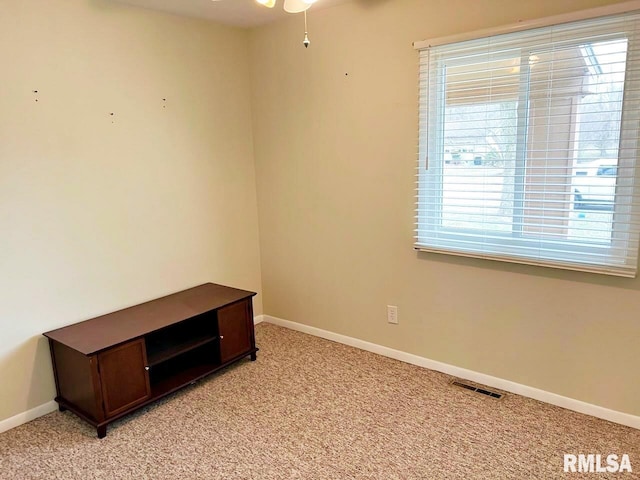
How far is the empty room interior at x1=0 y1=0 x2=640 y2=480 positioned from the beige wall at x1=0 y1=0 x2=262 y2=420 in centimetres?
1

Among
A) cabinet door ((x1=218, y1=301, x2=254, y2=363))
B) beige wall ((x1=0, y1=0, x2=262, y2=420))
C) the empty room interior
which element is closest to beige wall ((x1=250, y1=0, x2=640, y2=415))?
the empty room interior

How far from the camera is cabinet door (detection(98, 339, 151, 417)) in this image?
2.35 m

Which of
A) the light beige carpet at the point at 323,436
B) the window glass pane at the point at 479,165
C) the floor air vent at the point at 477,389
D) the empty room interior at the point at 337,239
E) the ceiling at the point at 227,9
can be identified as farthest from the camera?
the ceiling at the point at 227,9

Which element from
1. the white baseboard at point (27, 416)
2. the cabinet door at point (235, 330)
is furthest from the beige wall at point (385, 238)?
the white baseboard at point (27, 416)

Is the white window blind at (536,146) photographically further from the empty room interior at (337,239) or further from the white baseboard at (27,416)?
the white baseboard at (27,416)

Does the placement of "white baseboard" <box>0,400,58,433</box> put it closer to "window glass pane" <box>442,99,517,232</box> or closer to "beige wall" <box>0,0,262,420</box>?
"beige wall" <box>0,0,262,420</box>

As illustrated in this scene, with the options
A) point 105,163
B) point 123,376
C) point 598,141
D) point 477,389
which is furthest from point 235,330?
point 598,141

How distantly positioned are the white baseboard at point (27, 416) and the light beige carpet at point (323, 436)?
37mm

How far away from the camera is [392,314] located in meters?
3.13

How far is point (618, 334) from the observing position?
7.51 feet

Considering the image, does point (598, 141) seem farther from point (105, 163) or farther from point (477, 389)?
point (105, 163)

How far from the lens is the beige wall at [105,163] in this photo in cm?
242

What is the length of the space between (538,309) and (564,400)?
20.3 inches

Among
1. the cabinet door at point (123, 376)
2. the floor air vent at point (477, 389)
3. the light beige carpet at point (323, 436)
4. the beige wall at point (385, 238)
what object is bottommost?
the light beige carpet at point (323, 436)
